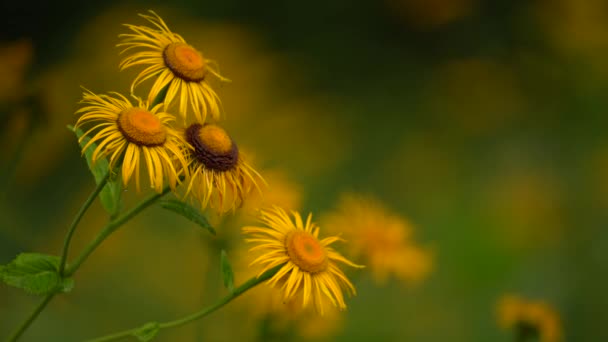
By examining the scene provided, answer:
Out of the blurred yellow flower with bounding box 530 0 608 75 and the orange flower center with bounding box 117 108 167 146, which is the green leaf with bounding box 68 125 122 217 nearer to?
the orange flower center with bounding box 117 108 167 146

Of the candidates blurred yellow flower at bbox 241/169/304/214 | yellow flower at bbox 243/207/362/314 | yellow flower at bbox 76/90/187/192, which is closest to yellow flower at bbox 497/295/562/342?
blurred yellow flower at bbox 241/169/304/214

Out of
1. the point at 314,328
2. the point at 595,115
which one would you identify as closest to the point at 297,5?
the point at 314,328

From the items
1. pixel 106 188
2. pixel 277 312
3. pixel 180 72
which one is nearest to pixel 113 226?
pixel 106 188

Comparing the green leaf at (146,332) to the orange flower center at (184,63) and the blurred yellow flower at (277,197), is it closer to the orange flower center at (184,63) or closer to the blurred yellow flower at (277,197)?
the orange flower center at (184,63)

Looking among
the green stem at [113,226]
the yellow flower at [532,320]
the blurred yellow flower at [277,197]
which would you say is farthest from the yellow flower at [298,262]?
the yellow flower at [532,320]

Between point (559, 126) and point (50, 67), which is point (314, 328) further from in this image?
point (559, 126)

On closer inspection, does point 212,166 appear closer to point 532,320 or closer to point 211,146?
point 211,146
